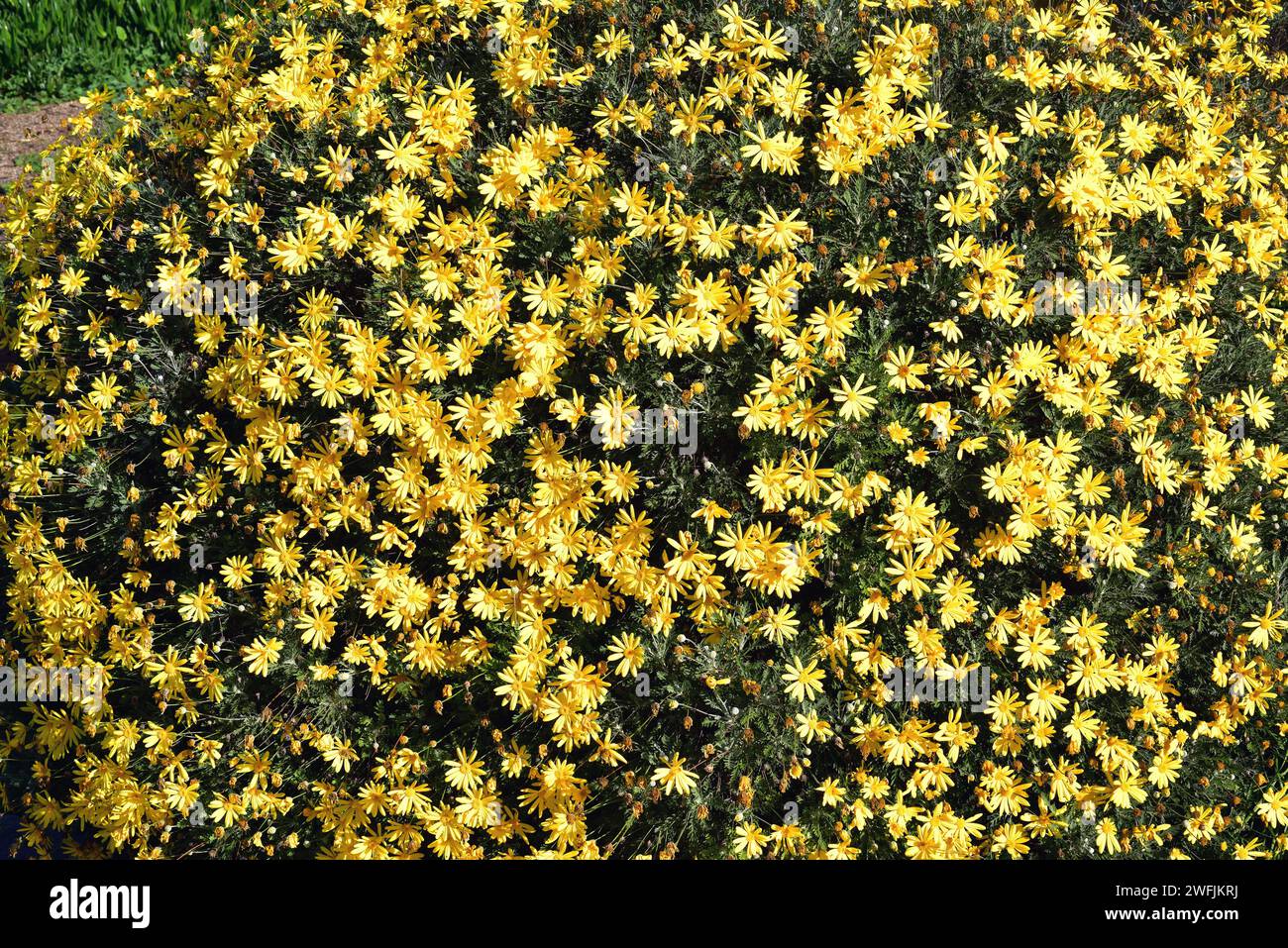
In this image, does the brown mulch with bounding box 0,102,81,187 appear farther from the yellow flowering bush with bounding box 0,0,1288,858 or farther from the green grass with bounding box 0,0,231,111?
the yellow flowering bush with bounding box 0,0,1288,858

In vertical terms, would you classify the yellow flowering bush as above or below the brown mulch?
below

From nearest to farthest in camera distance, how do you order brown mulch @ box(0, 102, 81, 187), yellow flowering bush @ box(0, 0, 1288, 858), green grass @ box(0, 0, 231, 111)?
1. yellow flowering bush @ box(0, 0, 1288, 858)
2. brown mulch @ box(0, 102, 81, 187)
3. green grass @ box(0, 0, 231, 111)

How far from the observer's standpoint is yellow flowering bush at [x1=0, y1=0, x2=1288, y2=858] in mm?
3291

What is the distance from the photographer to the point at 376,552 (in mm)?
3525

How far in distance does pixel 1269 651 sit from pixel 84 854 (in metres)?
4.50

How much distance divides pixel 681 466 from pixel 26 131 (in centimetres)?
826

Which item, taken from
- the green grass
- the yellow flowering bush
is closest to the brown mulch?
the green grass

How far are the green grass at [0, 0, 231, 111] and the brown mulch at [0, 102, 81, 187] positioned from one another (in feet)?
0.53

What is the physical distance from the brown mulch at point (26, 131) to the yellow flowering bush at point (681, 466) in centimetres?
564

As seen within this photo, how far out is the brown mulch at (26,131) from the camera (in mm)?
8422

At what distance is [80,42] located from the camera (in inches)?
370

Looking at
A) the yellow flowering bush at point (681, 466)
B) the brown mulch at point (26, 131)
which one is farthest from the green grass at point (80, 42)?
the yellow flowering bush at point (681, 466)
